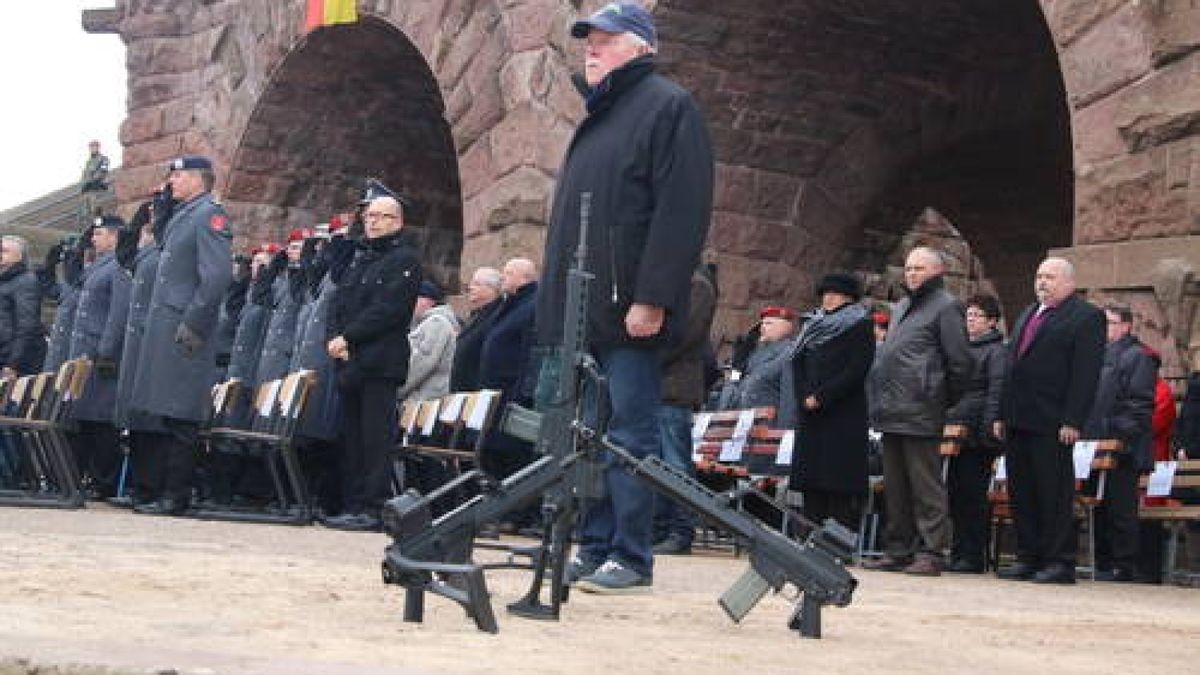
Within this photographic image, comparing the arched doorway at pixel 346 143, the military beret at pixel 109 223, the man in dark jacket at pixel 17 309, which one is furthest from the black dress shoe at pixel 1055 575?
the arched doorway at pixel 346 143

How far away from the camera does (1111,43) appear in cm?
970

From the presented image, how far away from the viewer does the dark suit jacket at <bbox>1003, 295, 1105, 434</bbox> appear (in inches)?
374

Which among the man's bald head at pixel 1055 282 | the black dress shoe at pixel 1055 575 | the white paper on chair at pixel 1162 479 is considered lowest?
the black dress shoe at pixel 1055 575

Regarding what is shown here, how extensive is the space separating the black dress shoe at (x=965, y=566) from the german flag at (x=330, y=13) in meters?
7.51

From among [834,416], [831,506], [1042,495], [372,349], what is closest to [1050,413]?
[1042,495]

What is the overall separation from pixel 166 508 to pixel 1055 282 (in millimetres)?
4504

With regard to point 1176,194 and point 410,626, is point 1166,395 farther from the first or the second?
point 410,626

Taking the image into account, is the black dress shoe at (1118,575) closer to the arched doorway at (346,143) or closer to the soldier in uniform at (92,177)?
the arched doorway at (346,143)

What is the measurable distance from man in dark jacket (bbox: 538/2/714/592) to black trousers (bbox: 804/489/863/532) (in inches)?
145

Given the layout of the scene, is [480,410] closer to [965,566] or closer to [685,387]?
[685,387]

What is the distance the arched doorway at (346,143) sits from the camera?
1752cm

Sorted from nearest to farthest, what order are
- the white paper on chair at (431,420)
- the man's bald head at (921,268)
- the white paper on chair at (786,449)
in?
the man's bald head at (921,268), the white paper on chair at (786,449), the white paper on chair at (431,420)

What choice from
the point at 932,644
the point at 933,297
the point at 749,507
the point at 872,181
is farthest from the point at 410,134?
the point at 932,644

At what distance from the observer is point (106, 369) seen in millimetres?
11844
